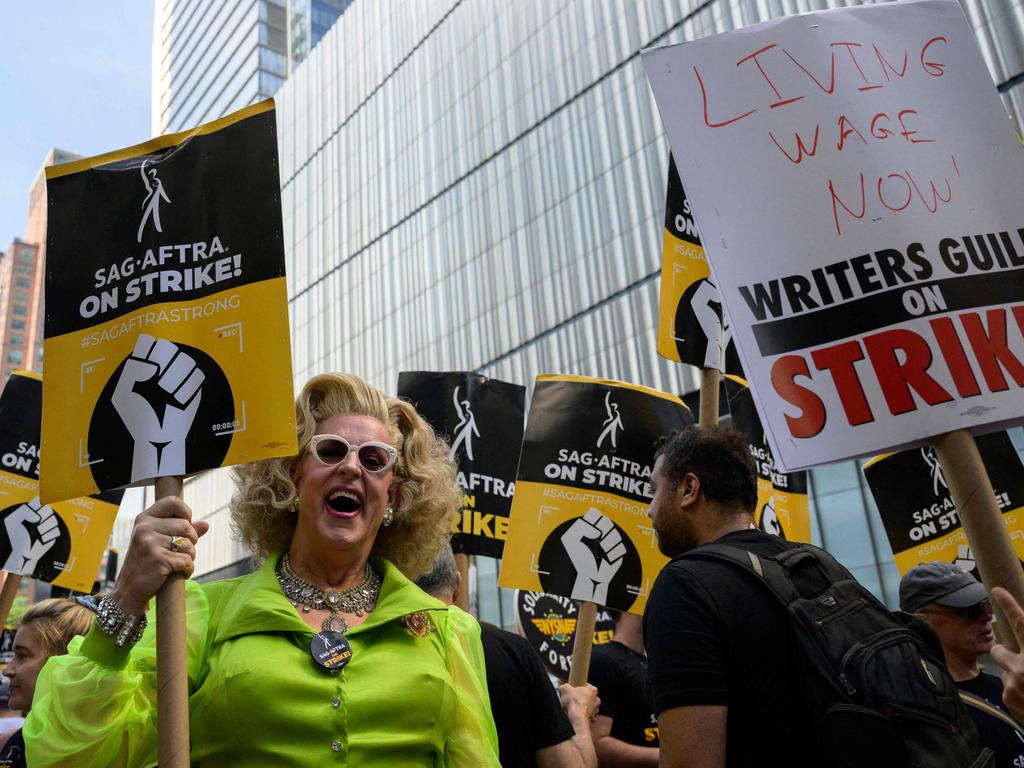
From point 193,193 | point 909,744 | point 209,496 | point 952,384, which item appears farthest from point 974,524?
point 209,496

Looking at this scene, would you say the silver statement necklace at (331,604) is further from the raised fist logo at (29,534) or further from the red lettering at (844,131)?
the raised fist logo at (29,534)

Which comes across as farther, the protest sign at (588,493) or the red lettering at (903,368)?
the protest sign at (588,493)

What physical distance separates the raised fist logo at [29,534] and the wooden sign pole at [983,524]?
520 centimetres

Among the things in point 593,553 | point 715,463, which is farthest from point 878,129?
point 593,553

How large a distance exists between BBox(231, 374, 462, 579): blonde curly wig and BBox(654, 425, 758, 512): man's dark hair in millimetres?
730

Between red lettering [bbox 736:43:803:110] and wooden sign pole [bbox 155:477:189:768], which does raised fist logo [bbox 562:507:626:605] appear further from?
wooden sign pole [bbox 155:477:189:768]

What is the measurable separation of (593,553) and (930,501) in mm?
1921

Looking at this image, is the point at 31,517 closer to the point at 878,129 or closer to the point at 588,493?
the point at 588,493

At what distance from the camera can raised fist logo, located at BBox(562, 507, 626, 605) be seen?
15.2 ft

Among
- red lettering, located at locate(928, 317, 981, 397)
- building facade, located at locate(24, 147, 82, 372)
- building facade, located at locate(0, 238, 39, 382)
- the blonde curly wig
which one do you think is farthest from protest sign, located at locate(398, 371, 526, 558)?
building facade, located at locate(0, 238, 39, 382)

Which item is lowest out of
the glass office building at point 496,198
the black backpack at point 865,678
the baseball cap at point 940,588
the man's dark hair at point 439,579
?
the black backpack at point 865,678

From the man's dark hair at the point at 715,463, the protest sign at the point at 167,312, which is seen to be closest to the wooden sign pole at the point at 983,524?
the man's dark hair at the point at 715,463

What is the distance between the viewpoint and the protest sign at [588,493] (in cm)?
468

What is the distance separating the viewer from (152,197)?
2586 millimetres
